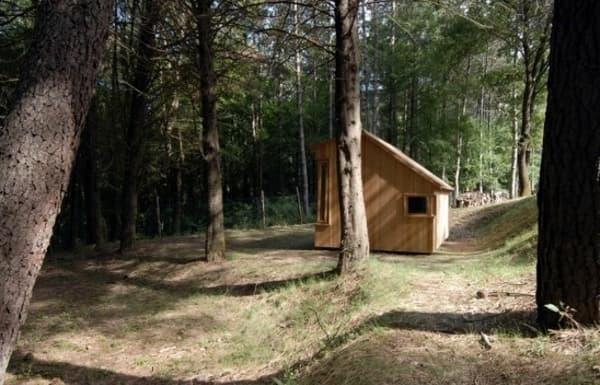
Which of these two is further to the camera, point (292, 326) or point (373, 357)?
point (292, 326)

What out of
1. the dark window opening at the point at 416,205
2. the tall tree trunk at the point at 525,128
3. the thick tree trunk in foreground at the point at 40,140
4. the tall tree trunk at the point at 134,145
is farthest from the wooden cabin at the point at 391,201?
the thick tree trunk in foreground at the point at 40,140

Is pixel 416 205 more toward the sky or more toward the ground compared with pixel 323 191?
more toward the ground

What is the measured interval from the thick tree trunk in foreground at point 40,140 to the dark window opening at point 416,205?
10.2 m

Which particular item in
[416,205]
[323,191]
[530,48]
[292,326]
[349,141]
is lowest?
[292,326]

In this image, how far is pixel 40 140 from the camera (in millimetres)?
2338

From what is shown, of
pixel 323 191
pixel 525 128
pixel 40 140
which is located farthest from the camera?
pixel 525 128

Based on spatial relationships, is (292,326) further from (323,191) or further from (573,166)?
(323,191)

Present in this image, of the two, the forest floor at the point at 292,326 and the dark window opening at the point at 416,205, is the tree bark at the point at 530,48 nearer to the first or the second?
the forest floor at the point at 292,326

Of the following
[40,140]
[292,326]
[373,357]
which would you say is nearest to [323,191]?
[292,326]

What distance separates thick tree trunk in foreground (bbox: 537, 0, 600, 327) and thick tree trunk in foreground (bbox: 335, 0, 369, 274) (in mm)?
3871

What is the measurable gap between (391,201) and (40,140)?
10175 mm

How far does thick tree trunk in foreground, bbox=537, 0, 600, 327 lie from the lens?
9.45 feet

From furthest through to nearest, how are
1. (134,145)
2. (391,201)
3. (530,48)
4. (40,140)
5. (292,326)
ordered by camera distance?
(530,48) < (134,145) < (391,201) < (292,326) < (40,140)

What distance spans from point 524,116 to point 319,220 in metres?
12.1
